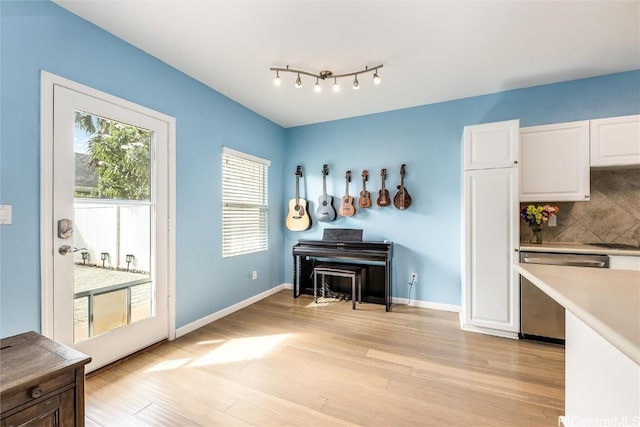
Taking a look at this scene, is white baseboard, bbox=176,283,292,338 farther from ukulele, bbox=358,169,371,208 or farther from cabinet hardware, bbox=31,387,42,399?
ukulele, bbox=358,169,371,208

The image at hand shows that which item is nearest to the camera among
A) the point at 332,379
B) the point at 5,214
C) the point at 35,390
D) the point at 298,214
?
the point at 35,390

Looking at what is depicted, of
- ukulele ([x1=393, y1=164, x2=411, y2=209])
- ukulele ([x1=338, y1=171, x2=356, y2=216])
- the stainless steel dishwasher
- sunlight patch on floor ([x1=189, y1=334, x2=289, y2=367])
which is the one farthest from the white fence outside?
the stainless steel dishwasher

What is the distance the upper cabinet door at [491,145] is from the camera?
2533mm

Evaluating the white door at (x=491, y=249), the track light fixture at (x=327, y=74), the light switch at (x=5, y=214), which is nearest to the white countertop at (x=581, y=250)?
the white door at (x=491, y=249)

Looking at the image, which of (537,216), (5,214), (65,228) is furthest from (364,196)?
(5,214)

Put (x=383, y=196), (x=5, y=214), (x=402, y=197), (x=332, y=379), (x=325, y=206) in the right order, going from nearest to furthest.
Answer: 1. (x=5, y=214)
2. (x=332, y=379)
3. (x=402, y=197)
4. (x=383, y=196)
5. (x=325, y=206)

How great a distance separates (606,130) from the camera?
2477mm

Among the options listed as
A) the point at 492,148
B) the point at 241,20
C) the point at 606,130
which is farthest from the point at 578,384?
the point at 241,20

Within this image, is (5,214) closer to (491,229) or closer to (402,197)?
(402,197)

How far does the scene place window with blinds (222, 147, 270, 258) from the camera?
3201mm

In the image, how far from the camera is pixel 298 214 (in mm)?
4043

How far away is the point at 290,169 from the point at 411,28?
2.63 metres

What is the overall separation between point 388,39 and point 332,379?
2.60 meters

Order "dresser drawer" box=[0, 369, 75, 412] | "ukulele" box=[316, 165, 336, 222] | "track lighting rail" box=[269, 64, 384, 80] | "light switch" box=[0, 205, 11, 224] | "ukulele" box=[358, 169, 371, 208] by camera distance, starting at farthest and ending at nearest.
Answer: "ukulele" box=[316, 165, 336, 222], "ukulele" box=[358, 169, 371, 208], "track lighting rail" box=[269, 64, 384, 80], "light switch" box=[0, 205, 11, 224], "dresser drawer" box=[0, 369, 75, 412]
